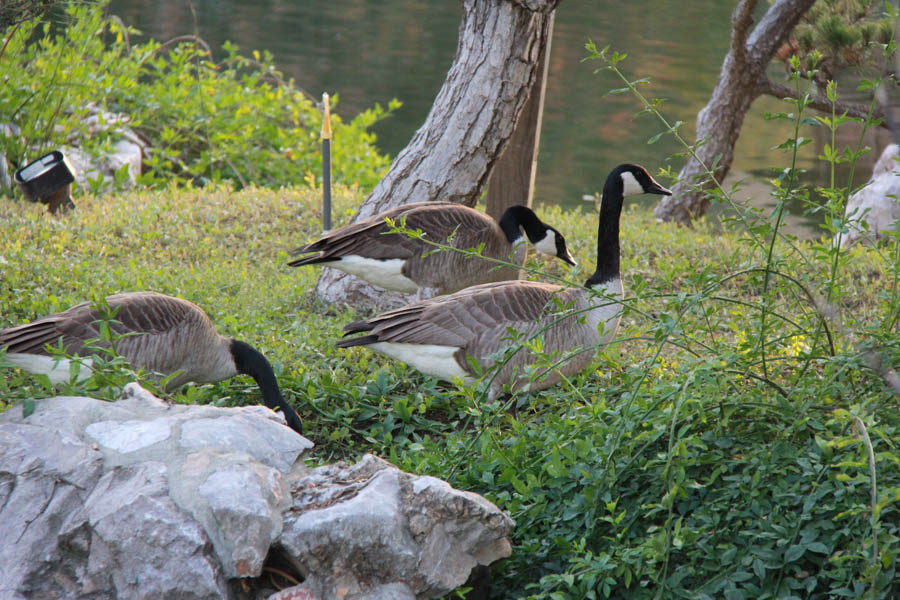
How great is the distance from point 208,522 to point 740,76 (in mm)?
7495

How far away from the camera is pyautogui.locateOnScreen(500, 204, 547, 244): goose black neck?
6.28 meters

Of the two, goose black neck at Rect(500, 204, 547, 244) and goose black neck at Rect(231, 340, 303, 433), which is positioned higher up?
goose black neck at Rect(500, 204, 547, 244)

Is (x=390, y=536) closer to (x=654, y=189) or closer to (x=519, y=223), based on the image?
(x=654, y=189)

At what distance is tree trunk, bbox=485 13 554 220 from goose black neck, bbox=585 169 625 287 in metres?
1.74

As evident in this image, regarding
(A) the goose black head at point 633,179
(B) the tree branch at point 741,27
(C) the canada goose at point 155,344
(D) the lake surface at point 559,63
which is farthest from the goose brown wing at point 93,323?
(D) the lake surface at point 559,63

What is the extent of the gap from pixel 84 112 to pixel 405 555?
28.1 ft

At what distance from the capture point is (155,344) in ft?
15.1

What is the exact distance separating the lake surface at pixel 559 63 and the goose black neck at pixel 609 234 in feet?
21.5

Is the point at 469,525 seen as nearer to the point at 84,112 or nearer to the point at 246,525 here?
the point at 246,525

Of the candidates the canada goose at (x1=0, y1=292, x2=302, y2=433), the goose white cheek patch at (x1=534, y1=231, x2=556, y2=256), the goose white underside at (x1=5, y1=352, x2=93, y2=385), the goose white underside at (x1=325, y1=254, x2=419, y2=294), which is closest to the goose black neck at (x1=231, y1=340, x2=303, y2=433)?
the canada goose at (x1=0, y1=292, x2=302, y2=433)

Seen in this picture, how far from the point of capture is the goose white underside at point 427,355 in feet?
15.6

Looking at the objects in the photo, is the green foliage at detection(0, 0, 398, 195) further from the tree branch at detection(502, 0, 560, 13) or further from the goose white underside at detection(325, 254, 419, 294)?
the goose white underside at detection(325, 254, 419, 294)

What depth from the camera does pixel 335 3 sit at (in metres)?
21.1

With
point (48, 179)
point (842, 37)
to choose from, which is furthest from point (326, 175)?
point (842, 37)
